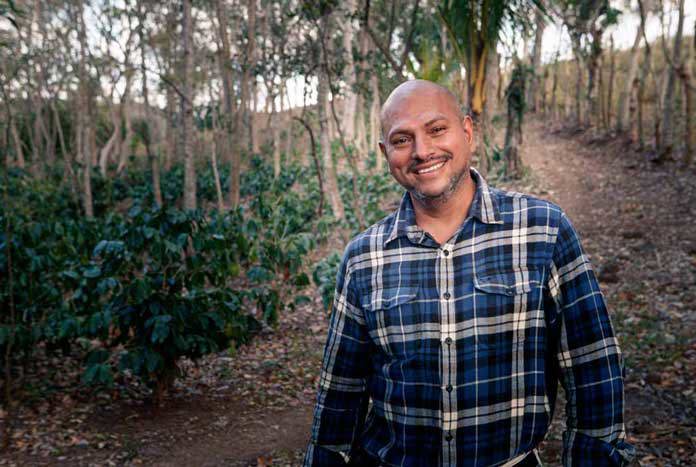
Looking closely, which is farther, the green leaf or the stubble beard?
the green leaf

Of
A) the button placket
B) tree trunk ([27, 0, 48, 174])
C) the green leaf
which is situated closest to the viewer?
the button placket

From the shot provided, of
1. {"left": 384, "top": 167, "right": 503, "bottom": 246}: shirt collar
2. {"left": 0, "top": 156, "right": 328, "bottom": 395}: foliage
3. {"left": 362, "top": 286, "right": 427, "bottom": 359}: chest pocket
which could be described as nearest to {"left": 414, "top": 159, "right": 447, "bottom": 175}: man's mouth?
{"left": 384, "top": 167, "right": 503, "bottom": 246}: shirt collar

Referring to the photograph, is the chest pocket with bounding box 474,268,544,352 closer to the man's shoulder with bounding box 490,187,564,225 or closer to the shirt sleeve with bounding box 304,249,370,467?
the man's shoulder with bounding box 490,187,564,225

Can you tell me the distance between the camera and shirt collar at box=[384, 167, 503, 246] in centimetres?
170

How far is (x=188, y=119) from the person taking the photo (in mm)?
9383

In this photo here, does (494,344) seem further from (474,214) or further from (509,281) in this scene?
(474,214)

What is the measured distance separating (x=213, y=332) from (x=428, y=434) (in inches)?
153

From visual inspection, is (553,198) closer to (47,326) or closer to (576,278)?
(47,326)

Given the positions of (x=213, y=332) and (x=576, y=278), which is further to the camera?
(x=213, y=332)

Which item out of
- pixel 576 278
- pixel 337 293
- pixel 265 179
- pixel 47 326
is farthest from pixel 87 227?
pixel 265 179

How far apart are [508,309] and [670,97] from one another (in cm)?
1270

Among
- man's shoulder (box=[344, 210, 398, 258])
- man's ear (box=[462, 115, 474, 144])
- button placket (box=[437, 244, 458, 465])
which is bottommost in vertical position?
button placket (box=[437, 244, 458, 465])

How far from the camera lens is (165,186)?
18656mm

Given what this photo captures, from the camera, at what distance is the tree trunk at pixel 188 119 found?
937cm
